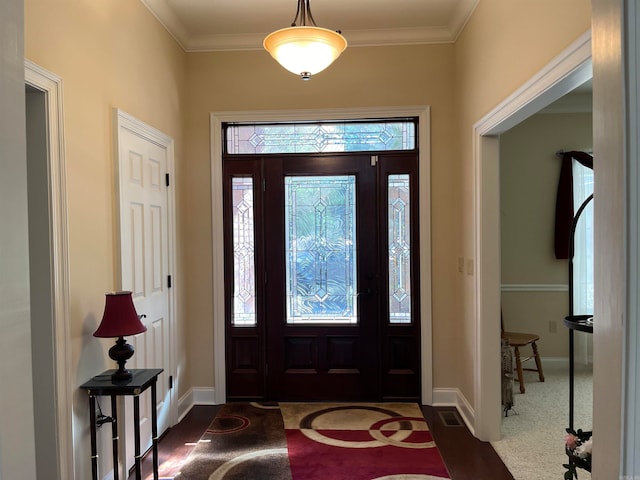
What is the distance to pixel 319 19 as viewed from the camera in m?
3.52

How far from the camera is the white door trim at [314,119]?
372 cm

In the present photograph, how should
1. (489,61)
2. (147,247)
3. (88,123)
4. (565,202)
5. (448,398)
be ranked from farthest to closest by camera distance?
(565,202)
(448,398)
(147,247)
(489,61)
(88,123)

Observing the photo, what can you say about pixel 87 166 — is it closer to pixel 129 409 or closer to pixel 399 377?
pixel 129 409

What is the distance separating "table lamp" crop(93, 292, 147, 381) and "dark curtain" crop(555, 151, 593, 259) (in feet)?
13.6

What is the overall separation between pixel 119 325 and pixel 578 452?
2076 mm

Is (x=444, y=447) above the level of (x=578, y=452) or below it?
below

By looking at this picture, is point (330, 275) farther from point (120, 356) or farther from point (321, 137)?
point (120, 356)

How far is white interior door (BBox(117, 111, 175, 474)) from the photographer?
2.71 metres

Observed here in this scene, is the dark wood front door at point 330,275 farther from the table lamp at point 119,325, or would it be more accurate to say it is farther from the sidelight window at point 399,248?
the table lamp at point 119,325

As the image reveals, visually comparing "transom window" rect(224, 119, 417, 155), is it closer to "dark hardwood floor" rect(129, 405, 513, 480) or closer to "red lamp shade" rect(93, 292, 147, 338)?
"red lamp shade" rect(93, 292, 147, 338)

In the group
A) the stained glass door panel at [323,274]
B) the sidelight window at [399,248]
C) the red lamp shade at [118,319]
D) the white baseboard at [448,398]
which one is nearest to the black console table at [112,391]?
the red lamp shade at [118,319]

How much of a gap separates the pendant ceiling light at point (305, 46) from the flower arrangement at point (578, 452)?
2183 millimetres

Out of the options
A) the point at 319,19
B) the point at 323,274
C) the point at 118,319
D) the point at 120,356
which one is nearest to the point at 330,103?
the point at 319,19

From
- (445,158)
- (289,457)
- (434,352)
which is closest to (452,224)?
(445,158)
